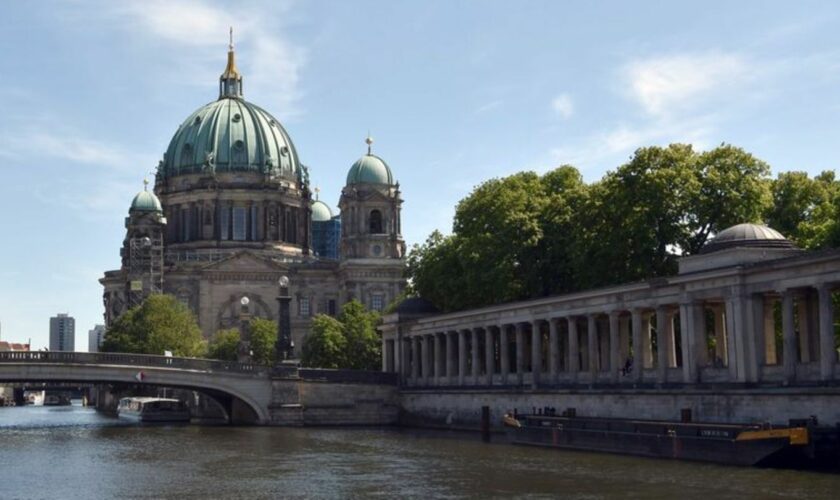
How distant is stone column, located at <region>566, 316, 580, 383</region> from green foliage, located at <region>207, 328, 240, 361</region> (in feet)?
195

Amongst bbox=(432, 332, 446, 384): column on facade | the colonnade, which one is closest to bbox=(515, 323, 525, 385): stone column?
the colonnade

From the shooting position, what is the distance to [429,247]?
99.6 metres

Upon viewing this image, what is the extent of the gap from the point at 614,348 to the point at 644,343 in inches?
84.6

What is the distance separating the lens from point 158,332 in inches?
4867

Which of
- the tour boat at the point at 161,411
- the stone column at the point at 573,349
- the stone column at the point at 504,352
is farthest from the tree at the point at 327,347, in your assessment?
the stone column at the point at 573,349

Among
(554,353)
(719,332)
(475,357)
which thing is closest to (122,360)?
(475,357)

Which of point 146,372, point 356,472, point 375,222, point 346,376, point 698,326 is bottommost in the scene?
point 356,472

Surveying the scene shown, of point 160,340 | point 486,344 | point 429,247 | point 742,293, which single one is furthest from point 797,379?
point 160,340

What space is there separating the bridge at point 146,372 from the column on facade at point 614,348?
29706mm

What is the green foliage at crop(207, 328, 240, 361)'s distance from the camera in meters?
128

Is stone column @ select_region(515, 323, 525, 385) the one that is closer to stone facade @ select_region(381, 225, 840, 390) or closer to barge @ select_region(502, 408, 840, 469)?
stone facade @ select_region(381, 225, 840, 390)

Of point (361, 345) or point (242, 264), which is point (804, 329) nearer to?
point (361, 345)

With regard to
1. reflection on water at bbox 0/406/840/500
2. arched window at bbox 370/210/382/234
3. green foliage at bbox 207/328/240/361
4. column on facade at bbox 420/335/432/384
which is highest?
arched window at bbox 370/210/382/234

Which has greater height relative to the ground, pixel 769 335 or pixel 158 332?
pixel 158 332
